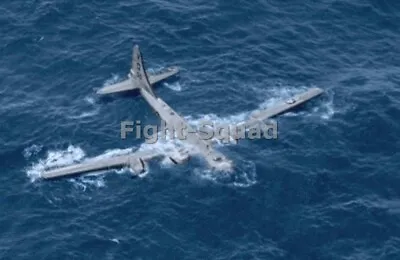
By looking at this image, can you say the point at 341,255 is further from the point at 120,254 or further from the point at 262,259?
the point at 120,254

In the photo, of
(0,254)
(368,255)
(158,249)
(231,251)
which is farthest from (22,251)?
(368,255)

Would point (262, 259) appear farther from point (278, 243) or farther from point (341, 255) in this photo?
point (341, 255)

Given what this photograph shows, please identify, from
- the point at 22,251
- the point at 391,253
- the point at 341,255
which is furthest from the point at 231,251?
the point at 22,251

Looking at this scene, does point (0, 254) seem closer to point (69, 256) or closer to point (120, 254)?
point (69, 256)

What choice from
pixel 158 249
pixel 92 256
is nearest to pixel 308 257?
pixel 158 249

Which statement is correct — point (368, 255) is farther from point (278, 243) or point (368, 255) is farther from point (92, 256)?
point (92, 256)

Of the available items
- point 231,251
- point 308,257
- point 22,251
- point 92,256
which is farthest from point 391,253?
point 22,251
